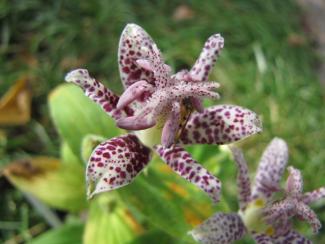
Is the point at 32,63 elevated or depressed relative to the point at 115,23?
depressed

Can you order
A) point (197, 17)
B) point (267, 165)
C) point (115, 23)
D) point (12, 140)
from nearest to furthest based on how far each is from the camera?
1. point (267, 165)
2. point (12, 140)
3. point (115, 23)
4. point (197, 17)

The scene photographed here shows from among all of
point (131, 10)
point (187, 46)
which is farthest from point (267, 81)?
point (131, 10)

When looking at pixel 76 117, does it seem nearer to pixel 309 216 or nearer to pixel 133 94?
pixel 133 94

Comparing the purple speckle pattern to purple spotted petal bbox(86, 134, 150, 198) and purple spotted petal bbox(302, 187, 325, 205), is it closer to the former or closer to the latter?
purple spotted petal bbox(86, 134, 150, 198)

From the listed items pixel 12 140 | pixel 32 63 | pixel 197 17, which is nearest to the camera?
pixel 12 140

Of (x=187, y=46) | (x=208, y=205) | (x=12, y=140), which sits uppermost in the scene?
(x=187, y=46)

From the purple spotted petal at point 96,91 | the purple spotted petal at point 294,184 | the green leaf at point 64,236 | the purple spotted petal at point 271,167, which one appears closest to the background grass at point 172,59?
the green leaf at point 64,236

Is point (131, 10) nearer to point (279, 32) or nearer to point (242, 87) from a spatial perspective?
point (242, 87)

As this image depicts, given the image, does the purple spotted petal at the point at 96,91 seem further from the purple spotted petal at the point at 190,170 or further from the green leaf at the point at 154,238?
the green leaf at the point at 154,238

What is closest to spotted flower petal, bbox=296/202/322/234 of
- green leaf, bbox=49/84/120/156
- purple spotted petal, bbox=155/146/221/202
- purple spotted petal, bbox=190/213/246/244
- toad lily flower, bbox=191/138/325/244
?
toad lily flower, bbox=191/138/325/244
